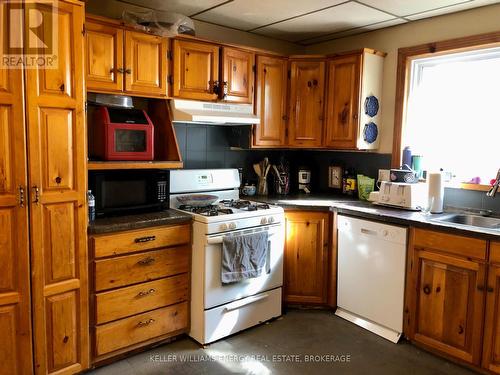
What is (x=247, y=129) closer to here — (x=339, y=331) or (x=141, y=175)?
(x=141, y=175)

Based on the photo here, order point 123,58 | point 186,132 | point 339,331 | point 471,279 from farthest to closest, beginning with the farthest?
point 186,132
point 339,331
point 123,58
point 471,279

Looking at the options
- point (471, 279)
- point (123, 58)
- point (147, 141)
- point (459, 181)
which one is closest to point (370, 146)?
point (459, 181)

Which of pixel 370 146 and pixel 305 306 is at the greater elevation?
pixel 370 146

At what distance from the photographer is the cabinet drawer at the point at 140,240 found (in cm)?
246

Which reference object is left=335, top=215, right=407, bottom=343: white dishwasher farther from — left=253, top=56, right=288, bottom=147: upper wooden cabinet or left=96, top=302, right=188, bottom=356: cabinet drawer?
left=96, top=302, right=188, bottom=356: cabinet drawer

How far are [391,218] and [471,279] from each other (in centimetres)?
61

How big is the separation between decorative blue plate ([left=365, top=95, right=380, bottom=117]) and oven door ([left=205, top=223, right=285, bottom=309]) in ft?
3.96

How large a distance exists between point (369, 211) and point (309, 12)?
1.54m

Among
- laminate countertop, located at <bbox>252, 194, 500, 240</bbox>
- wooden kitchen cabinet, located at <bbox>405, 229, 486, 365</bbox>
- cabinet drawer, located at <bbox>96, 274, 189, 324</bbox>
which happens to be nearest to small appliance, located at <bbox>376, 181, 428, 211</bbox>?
laminate countertop, located at <bbox>252, 194, 500, 240</bbox>

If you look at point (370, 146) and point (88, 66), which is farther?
point (370, 146)

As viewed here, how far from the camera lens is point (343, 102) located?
3.49 meters

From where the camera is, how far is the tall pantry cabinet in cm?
207

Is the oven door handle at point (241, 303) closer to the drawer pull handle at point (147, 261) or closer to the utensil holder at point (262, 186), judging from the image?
the drawer pull handle at point (147, 261)

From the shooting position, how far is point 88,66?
2594mm
